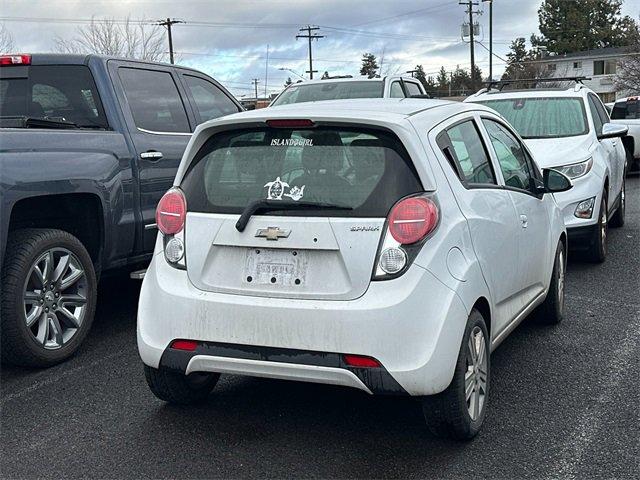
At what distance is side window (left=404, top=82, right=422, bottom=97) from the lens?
39.4 feet

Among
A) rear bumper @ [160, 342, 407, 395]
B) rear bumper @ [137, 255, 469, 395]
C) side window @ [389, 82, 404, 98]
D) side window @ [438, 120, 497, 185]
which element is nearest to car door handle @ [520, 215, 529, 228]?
side window @ [438, 120, 497, 185]

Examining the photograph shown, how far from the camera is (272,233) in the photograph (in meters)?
3.63

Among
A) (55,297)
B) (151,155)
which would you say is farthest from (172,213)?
(151,155)

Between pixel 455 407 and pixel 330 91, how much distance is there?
8.04 m

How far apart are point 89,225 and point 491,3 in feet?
185

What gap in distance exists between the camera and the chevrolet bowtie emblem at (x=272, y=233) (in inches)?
142

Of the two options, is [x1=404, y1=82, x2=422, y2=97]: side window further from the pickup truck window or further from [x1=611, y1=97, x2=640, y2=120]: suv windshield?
[x1=611, y1=97, x2=640, y2=120]: suv windshield

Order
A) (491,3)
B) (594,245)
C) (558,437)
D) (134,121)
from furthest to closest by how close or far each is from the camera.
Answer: (491,3) < (594,245) < (134,121) < (558,437)

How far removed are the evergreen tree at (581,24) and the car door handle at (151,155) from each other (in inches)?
3315

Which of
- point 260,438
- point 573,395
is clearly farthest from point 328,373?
point 573,395

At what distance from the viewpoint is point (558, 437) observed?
3867 millimetres

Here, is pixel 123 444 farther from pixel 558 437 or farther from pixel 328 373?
pixel 558 437

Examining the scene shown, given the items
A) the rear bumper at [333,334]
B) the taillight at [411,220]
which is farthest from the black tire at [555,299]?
the taillight at [411,220]

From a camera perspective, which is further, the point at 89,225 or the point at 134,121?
the point at 134,121
